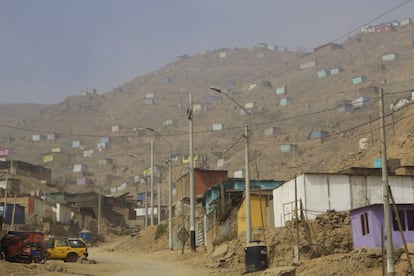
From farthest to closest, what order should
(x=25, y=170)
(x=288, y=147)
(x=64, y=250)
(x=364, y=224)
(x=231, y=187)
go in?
(x=288, y=147)
(x=25, y=170)
(x=231, y=187)
(x=64, y=250)
(x=364, y=224)

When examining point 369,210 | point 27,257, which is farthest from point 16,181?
point 369,210

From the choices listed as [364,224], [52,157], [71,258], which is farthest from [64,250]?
[52,157]

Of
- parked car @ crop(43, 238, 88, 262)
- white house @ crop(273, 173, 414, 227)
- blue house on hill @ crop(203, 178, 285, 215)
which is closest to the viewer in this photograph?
white house @ crop(273, 173, 414, 227)

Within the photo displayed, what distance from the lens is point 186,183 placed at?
208ft

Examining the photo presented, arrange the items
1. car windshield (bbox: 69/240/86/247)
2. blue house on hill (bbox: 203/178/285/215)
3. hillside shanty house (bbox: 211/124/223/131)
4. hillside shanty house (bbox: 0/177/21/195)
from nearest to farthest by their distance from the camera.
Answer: car windshield (bbox: 69/240/86/247)
blue house on hill (bbox: 203/178/285/215)
hillside shanty house (bbox: 0/177/21/195)
hillside shanty house (bbox: 211/124/223/131)

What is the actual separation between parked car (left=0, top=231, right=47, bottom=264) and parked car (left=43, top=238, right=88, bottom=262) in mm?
5071

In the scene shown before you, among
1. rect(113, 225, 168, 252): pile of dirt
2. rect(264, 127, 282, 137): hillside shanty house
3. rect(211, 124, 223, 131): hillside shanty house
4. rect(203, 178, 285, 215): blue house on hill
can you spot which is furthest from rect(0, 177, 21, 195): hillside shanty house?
rect(211, 124, 223, 131): hillside shanty house

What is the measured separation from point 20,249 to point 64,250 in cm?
590

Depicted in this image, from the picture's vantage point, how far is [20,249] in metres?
31.8

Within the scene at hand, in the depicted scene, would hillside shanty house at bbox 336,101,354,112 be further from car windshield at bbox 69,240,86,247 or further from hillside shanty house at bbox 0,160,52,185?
car windshield at bbox 69,240,86,247

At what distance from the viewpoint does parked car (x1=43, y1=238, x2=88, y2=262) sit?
37.2 m

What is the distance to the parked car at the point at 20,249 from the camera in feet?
104

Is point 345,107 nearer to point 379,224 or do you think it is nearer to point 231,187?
point 231,187

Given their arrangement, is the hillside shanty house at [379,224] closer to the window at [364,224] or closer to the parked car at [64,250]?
the window at [364,224]
